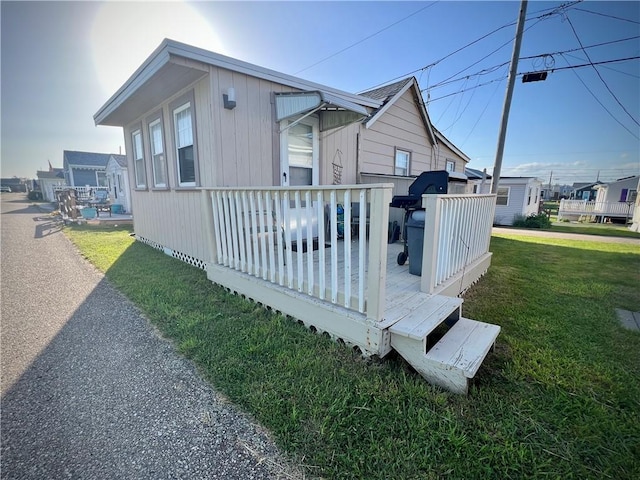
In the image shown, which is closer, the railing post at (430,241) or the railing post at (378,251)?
the railing post at (378,251)

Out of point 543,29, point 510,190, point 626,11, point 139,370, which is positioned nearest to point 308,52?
point 543,29

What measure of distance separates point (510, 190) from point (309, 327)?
19725 millimetres

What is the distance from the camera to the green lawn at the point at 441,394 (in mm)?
1414

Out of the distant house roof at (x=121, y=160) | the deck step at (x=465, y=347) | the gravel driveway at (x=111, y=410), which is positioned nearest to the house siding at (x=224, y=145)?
the gravel driveway at (x=111, y=410)

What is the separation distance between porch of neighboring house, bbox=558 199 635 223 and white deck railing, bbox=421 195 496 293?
2386 cm

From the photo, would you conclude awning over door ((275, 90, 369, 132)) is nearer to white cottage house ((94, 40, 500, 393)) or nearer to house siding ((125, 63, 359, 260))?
white cottage house ((94, 40, 500, 393))

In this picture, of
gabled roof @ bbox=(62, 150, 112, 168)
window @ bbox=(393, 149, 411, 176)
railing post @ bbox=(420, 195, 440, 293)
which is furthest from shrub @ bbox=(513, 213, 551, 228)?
gabled roof @ bbox=(62, 150, 112, 168)

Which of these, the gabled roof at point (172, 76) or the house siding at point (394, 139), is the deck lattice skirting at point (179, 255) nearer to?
the gabled roof at point (172, 76)

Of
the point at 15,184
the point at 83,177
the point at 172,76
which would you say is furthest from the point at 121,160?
the point at 15,184

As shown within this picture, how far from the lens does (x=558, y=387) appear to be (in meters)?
1.96

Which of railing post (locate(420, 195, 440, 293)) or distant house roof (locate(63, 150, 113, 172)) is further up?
distant house roof (locate(63, 150, 113, 172))

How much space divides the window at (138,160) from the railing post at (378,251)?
6.78m

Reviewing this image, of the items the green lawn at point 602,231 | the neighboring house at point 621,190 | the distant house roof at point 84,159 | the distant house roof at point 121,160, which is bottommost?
the green lawn at point 602,231

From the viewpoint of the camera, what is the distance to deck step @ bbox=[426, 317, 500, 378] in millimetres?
1850
